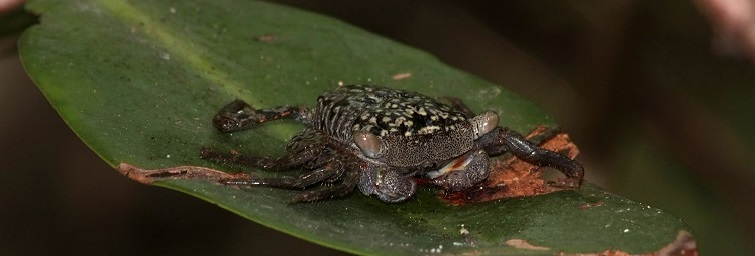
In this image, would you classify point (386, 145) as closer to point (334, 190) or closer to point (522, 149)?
point (334, 190)

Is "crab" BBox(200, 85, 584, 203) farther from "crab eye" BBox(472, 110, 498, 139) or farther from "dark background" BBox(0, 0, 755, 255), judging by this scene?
"dark background" BBox(0, 0, 755, 255)

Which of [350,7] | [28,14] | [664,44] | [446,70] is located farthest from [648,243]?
[350,7]

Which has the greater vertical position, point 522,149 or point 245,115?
point 522,149

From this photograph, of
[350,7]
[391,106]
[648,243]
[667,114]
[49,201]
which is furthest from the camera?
[350,7]

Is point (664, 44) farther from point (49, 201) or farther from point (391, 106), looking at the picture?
point (49, 201)

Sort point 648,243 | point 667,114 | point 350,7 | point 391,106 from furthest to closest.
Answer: point 350,7, point 667,114, point 391,106, point 648,243

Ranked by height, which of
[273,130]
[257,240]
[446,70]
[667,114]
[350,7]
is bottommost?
[257,240]

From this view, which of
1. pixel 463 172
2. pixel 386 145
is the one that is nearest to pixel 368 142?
pixel 386 145

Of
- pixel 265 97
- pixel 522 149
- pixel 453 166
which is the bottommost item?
pixel 265 97
